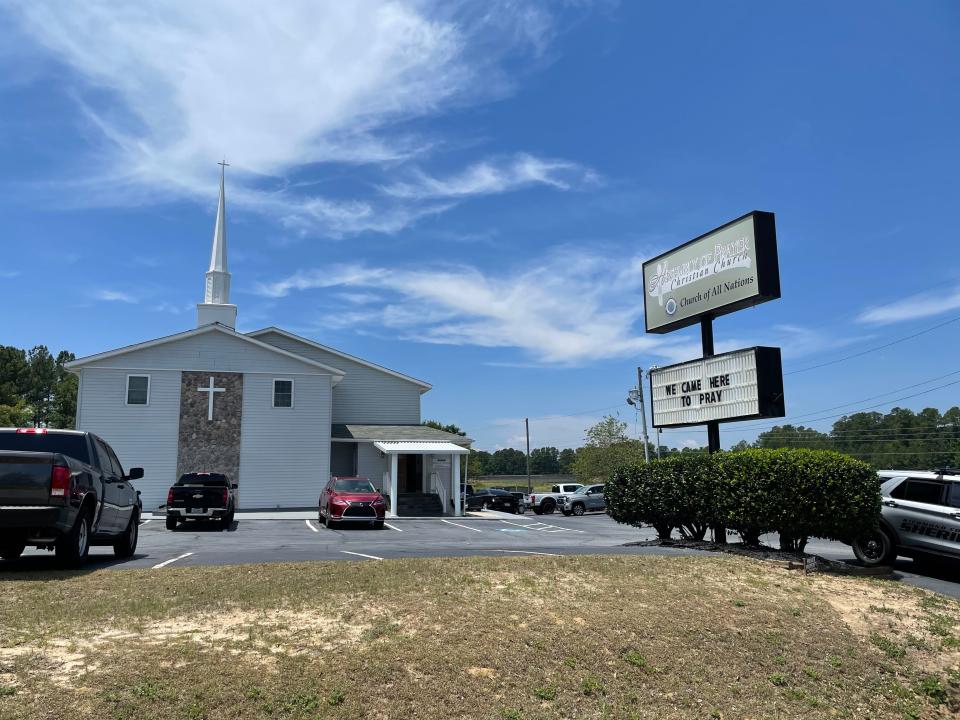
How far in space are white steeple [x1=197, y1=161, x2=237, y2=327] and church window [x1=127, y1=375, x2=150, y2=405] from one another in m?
5.75

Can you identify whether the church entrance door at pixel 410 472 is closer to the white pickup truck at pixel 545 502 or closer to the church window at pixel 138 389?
the white pickup truck at pixel 545 502

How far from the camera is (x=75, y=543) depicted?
8727 millimetres

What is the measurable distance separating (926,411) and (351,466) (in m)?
84.7

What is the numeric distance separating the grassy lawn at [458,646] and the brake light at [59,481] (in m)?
0.95

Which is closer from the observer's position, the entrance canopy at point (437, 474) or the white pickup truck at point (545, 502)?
the entrance canopy at point (437, 474)

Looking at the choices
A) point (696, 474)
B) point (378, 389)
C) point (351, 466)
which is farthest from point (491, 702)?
point (378, 389)

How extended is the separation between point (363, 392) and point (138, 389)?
33.6 feet

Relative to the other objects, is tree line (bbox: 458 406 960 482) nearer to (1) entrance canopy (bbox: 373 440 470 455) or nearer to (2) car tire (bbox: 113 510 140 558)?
(1) entrance canopy (bbox: 373 440 470 455)

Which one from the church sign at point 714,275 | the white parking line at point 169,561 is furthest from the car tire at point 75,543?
the church sign at point 714,275

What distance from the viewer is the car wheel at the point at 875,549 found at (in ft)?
39.3

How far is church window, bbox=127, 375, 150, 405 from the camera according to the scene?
28438mm

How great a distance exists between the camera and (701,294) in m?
14.5

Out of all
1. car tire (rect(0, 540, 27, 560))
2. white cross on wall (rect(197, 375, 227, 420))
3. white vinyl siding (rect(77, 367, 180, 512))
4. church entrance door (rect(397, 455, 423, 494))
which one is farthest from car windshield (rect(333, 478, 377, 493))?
car tire (rect(0, 540, 27, 560))

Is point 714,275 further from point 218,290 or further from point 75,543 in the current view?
point 218,290
